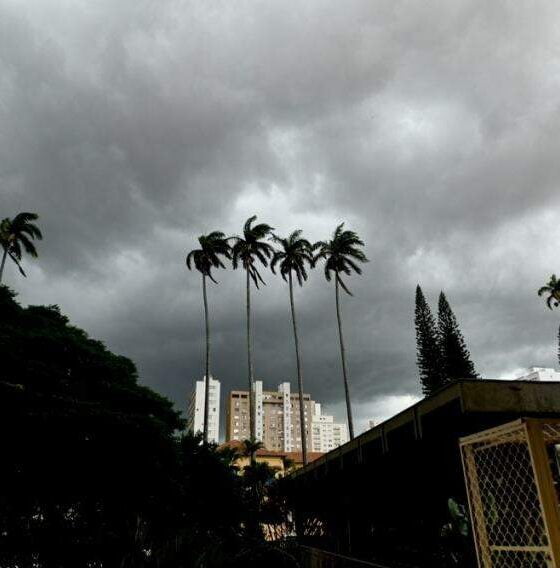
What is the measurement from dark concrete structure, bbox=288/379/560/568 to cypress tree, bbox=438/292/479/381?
31946 mm

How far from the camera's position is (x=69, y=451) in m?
14.3

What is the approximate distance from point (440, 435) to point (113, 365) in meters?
15.7

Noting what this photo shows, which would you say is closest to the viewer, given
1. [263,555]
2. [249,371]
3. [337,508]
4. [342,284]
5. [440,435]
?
[440,435]

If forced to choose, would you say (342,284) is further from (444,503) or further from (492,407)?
(492,407)

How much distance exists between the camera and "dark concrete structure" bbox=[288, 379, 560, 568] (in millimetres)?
5527

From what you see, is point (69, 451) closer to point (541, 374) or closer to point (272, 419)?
point (541, 374)

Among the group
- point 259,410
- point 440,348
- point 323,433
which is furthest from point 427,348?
point 323,433

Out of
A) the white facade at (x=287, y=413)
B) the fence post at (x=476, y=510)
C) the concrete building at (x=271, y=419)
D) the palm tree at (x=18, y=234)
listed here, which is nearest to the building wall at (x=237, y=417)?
the concrete building at (x=271, y=419)

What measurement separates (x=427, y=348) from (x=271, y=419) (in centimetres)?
11565

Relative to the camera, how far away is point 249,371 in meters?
35.7

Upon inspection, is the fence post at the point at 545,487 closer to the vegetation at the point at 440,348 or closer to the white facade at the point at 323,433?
the vegetation at the point at 440,348

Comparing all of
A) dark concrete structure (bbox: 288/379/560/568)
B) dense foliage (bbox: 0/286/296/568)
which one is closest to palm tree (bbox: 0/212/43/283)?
dense foliage (bbox: 0/286/296/568)

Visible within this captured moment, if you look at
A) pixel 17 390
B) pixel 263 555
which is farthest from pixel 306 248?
pixel 263 555

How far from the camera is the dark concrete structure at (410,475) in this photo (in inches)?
218
